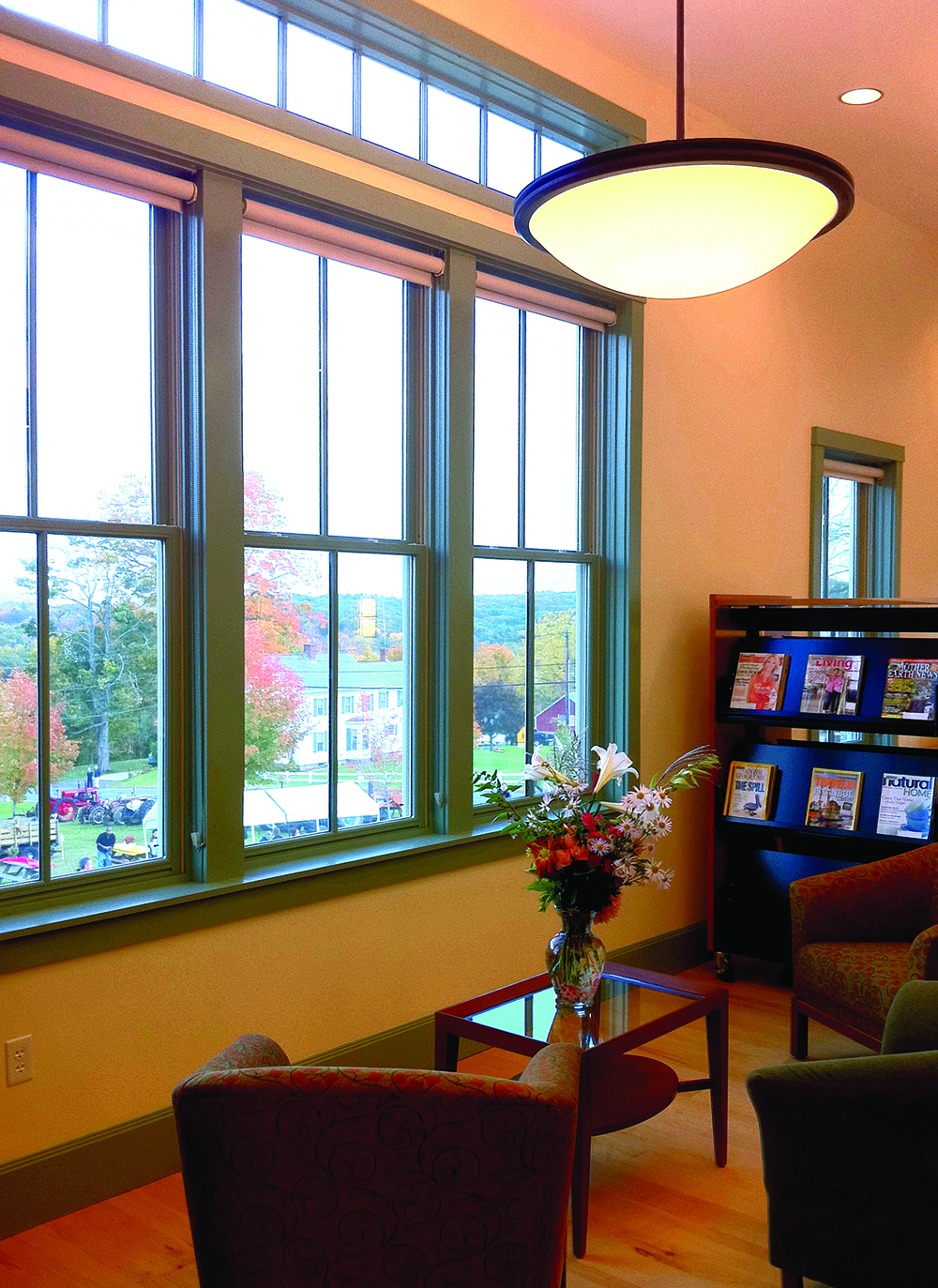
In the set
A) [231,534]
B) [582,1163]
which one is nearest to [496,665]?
[231,534]

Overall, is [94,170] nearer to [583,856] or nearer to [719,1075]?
[583,856]

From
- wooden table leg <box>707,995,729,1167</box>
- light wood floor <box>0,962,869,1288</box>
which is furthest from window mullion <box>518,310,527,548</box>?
light wood floor <box>0,962,869,1288</box>

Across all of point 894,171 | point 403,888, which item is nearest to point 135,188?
point 403,888

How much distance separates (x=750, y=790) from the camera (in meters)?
4.85

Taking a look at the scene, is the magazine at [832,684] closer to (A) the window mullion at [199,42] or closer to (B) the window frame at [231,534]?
(B) the window frame at [231,534]

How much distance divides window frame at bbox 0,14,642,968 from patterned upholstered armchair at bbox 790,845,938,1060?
3.59ft

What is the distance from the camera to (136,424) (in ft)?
10.7

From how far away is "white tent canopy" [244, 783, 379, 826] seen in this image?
11.6 ft

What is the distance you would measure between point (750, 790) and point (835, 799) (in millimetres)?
377

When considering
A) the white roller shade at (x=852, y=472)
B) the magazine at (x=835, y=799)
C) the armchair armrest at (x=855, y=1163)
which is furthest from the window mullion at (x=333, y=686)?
the white roller shade at (x=852, y=472)

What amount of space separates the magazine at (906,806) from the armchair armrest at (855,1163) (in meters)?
2.28

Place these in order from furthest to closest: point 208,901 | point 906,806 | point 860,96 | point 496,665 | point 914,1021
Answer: point 860,96 → point 906,806 → point 496,665 → point 208,901 → point 914,1021

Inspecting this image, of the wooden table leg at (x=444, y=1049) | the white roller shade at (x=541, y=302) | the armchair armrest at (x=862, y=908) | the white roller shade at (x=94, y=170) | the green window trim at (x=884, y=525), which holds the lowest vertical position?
the wooden table leg at (x=444, y=1049)

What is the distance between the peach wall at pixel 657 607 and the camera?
9.94 ft
